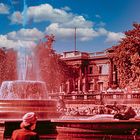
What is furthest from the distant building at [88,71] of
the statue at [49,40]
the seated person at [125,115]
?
the seated person at [125,115]

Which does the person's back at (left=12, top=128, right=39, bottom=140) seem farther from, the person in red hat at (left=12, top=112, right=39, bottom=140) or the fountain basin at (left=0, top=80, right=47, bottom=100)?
the fountain basin at (left=0, top=80, right=47, bottom=100)

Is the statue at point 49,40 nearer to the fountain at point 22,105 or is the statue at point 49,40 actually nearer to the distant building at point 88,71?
the distant building at point 88,71

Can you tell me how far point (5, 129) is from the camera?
1258 cm

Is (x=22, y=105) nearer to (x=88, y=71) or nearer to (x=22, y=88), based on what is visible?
(x=22, y=88)

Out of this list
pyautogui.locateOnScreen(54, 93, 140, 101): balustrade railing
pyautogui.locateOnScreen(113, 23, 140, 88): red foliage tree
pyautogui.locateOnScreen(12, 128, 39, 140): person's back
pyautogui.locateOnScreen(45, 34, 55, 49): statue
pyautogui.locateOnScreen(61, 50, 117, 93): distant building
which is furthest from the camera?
pyautogui.locateOnScreen(61, 50, 117, 93): distant building

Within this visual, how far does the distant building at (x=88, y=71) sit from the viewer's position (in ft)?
256

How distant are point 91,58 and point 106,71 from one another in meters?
3.98

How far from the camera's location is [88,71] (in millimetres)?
81188

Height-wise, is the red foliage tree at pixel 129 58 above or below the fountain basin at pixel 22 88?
above

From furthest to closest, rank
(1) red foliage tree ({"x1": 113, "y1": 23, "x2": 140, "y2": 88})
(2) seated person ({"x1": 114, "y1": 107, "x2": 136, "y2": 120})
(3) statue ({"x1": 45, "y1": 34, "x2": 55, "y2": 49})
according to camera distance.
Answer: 1. (3) statue ({"x1": 45, "y1": 34, "x2": 55, "y2": 49})
2. (1) red foliage tree ({"x1": 113, "y1": 23, "x2": 140, "y2": 88})
3. (2) seated person ({"x1": 114, "y1": 107, "x2": 136, "y2": 120})

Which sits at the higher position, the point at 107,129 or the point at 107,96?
the point at 107,96

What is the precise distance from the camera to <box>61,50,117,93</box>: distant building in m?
78.1

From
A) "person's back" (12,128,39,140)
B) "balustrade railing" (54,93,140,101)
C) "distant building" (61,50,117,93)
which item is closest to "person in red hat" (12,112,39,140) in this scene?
"person's back" (12,128,39,140)

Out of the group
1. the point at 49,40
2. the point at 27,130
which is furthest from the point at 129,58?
the point at 27,130
